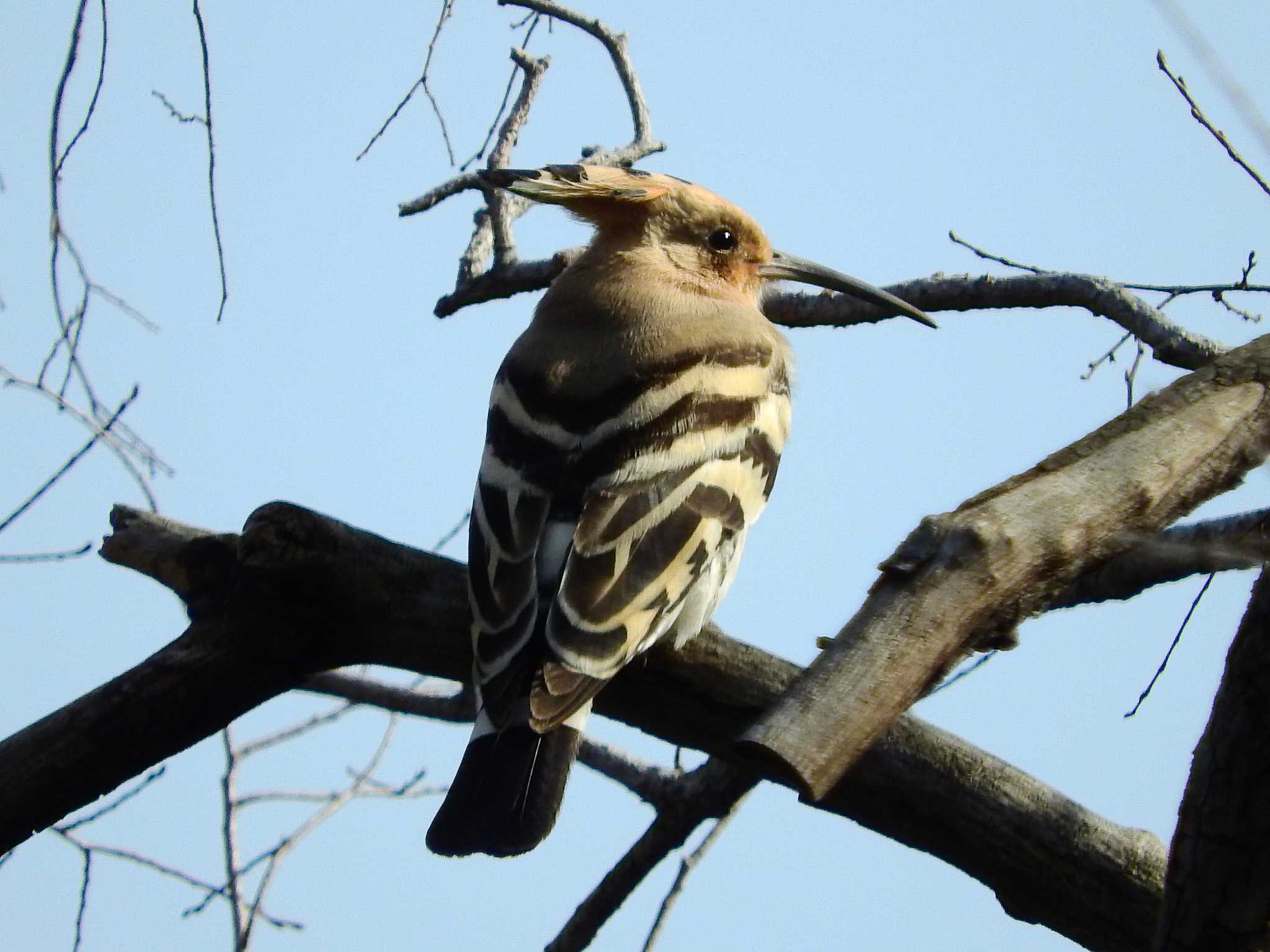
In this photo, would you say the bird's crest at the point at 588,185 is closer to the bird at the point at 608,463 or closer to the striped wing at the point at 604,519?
the bird at the point at 608,463

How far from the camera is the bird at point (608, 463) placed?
2.31 m

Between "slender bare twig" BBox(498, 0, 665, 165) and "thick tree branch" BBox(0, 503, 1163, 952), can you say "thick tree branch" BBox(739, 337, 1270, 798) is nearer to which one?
"thick tree branch" BBox(0, 503, 1163, 952)

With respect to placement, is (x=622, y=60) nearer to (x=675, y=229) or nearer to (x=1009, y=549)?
(x=675, y=229)

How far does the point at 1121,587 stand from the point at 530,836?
100cm

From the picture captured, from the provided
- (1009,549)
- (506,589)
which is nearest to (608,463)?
(506,589)

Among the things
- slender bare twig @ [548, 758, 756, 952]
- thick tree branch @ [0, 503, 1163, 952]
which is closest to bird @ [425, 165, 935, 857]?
thick tree branch @ [0, 503, 1163, 952]

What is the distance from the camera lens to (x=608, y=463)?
2.67 meters

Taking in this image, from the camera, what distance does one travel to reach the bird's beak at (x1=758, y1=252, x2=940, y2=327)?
3.46m

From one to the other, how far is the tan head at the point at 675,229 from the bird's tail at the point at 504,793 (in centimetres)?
152

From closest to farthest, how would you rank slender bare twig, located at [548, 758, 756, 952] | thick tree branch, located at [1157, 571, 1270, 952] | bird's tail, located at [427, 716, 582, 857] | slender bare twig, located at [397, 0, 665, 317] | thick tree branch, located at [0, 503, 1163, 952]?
thick tree branch, located at [1157, 571, 1270, 952]
thick tree branch, located at [0, 503, 1163, 952]
bird's tail, located at [427, 716, 582, 857]
slender bare twig, located at [548, 758, 756, 952]
slender bare twig, located at [397, 0, 665, 317]

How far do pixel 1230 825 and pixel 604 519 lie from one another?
51.6 inches

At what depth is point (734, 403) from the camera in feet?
9.78

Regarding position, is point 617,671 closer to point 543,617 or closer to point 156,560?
point 543,617

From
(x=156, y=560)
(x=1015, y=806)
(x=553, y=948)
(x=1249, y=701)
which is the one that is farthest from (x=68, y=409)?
(x=1249, y=701)
